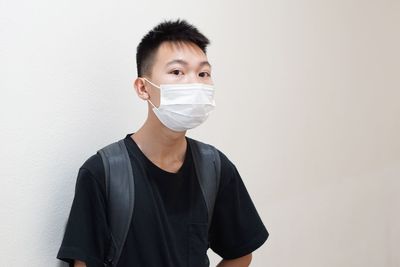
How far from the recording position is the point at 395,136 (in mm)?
2668

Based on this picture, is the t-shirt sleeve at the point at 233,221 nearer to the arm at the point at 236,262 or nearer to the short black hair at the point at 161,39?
the arm at the point at 236,262

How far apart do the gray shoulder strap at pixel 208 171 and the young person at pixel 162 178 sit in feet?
0.06

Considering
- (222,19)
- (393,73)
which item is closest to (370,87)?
(393,73)

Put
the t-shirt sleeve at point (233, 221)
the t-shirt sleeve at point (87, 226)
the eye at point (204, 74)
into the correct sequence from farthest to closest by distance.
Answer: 1. the t-shirt sleeve at point (233, 221)
2. the eye at point (204, 74)
3. the t-shirt sleeve at point (87, 226)

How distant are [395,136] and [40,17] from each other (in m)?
2.26

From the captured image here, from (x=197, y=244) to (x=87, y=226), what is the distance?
0.29 m

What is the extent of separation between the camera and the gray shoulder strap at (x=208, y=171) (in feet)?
3.83

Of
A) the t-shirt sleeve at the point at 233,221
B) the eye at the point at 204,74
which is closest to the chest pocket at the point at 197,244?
the t-shirt sleeve at the point at 233,221

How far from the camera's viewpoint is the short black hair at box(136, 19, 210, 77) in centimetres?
108

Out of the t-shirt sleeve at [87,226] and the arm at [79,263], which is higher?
the t-shirt sleeve at [87,226]

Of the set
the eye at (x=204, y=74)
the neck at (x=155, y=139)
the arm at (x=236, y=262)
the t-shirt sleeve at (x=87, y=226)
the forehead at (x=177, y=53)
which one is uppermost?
the forehead at (x=177, y=53)

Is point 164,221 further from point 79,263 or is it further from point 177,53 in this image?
point 177,53

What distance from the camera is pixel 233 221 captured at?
1.24m

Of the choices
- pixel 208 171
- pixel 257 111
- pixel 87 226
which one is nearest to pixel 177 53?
pixel 208 171
